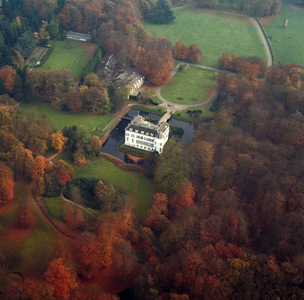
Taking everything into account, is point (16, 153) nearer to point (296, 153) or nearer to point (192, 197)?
point (192, 197)

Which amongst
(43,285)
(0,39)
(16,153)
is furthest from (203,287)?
(0,39)

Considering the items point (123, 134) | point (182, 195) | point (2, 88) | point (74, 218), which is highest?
point (2, 88)

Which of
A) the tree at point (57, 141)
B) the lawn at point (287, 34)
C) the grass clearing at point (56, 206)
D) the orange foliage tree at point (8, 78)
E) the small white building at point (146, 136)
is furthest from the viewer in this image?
the lawn at point (287, 34)

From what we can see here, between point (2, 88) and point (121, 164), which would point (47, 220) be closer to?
point (121, 164)

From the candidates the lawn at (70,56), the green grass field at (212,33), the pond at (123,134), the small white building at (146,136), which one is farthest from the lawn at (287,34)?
the lawn at (70,56)

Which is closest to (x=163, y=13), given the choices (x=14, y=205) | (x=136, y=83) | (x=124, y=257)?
(x=136, y=83)

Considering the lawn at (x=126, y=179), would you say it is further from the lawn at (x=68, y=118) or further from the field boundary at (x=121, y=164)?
the lawn at (x=68, y=118)

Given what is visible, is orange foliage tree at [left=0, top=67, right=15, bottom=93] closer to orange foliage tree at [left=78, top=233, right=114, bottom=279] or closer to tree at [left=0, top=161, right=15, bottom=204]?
tree at [left=0, top=161, right=15, bottom=204]
